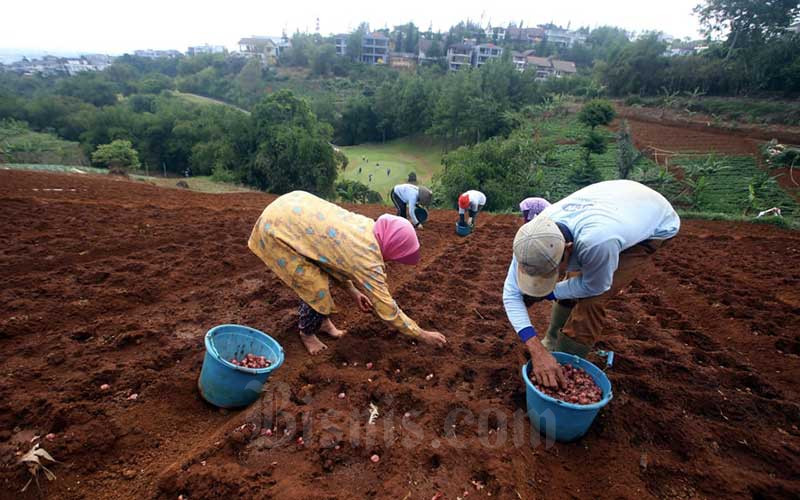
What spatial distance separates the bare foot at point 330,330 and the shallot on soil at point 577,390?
5.44 feet

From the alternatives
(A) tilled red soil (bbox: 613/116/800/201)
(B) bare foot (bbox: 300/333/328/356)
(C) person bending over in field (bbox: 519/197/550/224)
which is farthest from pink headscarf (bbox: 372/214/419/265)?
(A) tilled red soil (bbox: 613/116/800/201)

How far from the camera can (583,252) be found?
7.48 ft

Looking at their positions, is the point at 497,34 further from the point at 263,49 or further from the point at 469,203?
the point at 469,203

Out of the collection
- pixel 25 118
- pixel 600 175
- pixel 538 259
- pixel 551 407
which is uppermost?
pixel 538 259

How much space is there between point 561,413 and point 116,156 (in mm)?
29485

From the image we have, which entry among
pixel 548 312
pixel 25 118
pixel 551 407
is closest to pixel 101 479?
pixel 551 407

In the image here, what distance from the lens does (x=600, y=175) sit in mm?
16766

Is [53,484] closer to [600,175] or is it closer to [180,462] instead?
[180,462]

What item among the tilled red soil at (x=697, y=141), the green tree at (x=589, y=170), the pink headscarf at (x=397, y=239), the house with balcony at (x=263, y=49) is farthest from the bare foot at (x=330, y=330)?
the house with balcony at (x=263, y=49)

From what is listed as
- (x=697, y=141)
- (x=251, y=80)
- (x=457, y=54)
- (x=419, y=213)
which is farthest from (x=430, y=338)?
(x=457, y=54)

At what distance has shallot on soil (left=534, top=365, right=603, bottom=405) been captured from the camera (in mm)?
2289

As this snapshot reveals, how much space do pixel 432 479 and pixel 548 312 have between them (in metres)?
2.73

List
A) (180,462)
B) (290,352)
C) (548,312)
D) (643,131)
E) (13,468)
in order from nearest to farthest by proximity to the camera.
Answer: (13,468) → (180,462) → (290,352) → (548,312) → (643,131)

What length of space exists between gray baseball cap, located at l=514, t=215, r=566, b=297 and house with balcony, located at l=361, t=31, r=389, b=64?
72.4 meters
